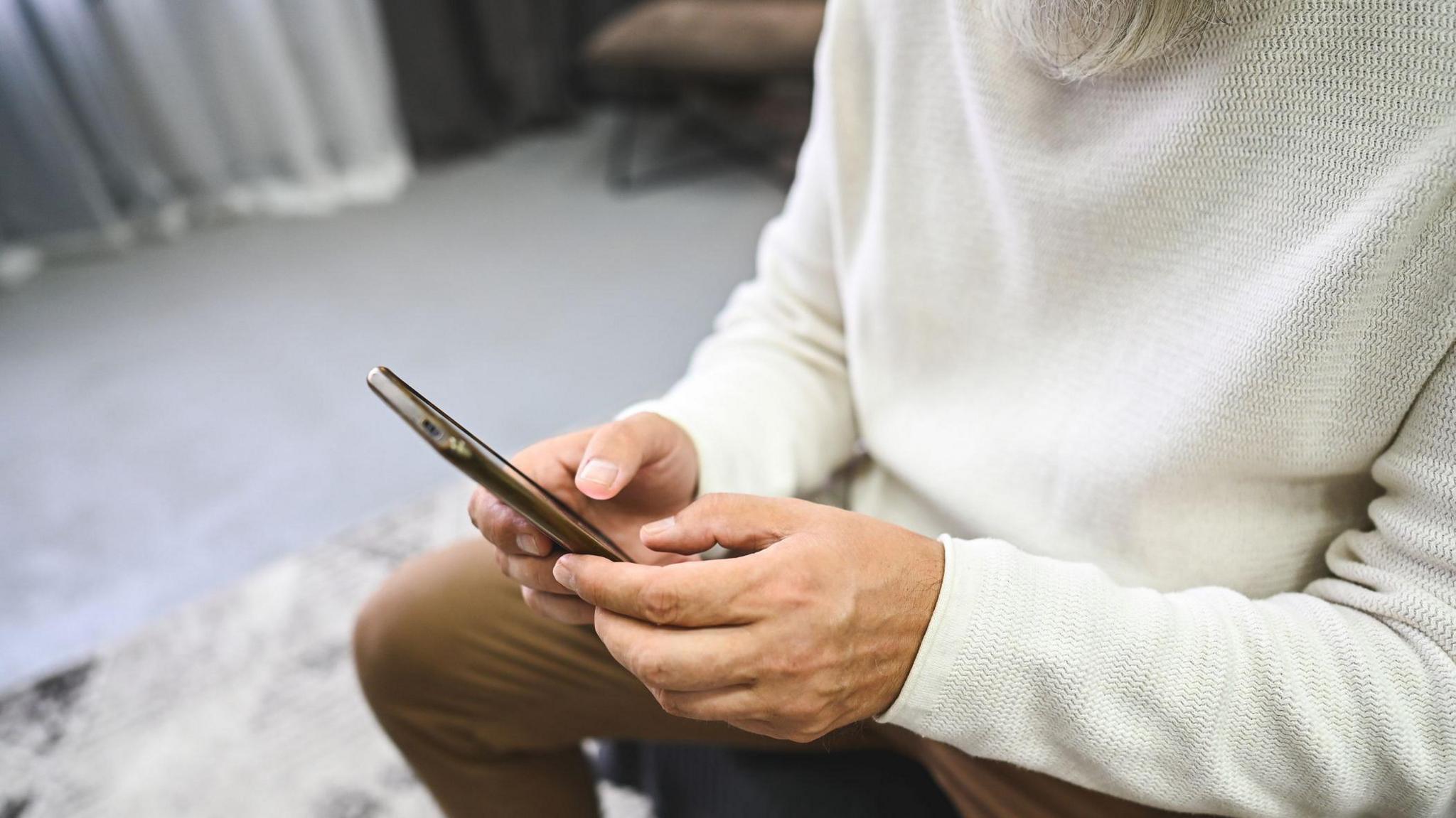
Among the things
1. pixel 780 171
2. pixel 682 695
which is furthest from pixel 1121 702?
pixel 780 171

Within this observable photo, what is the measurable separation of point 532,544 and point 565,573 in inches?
2.7

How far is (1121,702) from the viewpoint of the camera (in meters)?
0.45

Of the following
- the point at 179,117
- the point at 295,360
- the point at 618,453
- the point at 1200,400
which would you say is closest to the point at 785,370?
the point at 618,453

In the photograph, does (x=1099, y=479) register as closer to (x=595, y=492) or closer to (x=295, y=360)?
(x=595, y=492)

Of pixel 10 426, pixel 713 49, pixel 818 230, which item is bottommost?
pixel 10 426

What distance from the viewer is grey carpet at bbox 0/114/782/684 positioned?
137 centimetres

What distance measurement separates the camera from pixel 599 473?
0.53 meters

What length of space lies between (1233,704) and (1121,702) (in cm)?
5

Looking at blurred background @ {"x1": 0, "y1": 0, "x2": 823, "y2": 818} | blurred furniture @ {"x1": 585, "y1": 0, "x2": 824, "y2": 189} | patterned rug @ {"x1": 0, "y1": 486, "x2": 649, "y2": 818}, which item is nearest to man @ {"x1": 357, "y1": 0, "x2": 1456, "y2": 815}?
patterned rug @ {"x1": 0, "y1": 486, "x2": 649, "y2": 818}

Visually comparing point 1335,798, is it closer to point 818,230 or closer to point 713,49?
point 818,230

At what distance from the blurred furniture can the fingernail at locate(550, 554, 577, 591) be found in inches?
75.1

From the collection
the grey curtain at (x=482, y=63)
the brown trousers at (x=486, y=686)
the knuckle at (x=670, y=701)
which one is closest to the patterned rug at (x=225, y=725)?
the brown trousers at (x=486, y=686)

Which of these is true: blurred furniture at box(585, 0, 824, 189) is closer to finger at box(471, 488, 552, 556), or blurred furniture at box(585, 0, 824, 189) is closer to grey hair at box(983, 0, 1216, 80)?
grey hair at box(983, 0, 1216, 80)

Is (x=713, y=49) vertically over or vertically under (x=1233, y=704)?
under
